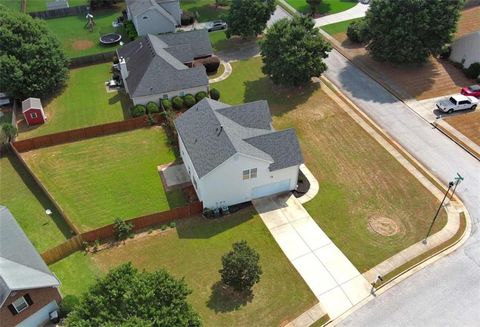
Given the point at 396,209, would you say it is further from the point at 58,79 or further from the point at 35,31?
the point at 35,31

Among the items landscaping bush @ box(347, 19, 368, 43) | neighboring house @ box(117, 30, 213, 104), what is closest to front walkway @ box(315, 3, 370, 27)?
landscaping bush @ box(347, 19, 368, 43)

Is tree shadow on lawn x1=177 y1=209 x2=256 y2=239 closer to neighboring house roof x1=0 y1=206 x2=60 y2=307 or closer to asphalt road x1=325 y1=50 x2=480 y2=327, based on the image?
neighboring house roof x1=0 y1=206 x2=60 y2=307

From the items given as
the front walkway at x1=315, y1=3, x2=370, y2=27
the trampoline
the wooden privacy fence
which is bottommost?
the trampoline

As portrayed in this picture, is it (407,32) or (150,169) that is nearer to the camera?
(150,169)

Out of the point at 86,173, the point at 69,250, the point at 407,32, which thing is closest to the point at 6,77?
the point at 86,173

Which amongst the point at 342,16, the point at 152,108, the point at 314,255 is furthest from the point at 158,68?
the point at 342,16

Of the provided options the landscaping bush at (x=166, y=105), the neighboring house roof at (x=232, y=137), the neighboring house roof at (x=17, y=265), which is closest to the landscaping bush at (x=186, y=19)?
the landscaping bush at (x=166, y=105)
